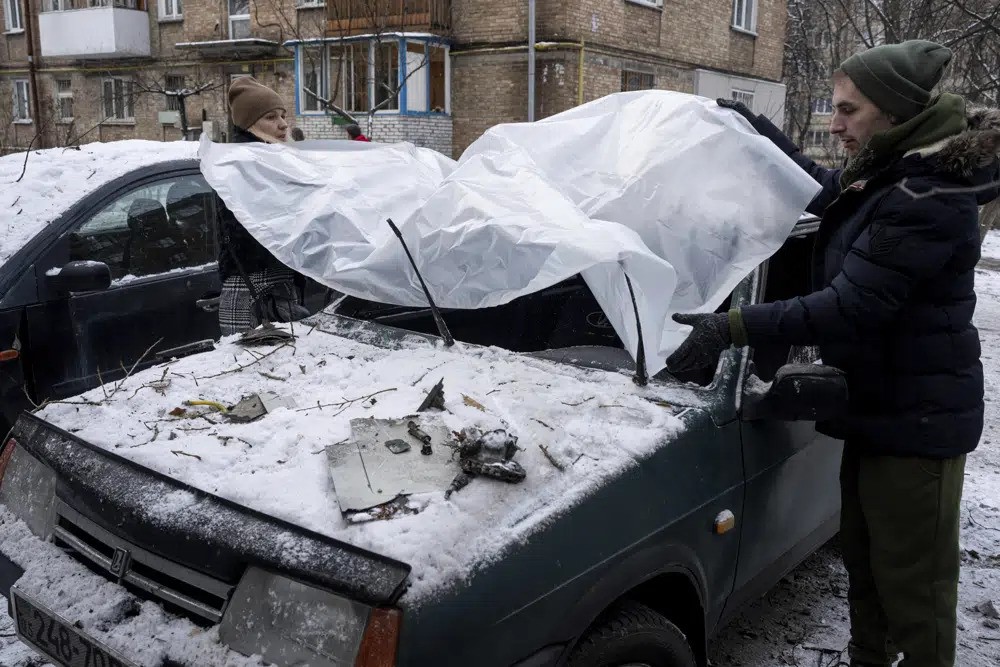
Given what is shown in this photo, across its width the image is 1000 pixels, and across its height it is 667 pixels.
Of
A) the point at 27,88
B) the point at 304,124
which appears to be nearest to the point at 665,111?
the point at 304,124

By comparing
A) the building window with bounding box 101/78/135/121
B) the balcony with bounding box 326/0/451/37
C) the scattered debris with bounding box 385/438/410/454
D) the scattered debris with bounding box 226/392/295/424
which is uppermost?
the balcony with bounding box 326/0/451/37

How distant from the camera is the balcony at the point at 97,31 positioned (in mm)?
22219

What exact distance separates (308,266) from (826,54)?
35039 mm

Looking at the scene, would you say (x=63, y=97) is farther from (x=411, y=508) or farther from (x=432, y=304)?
(x=411, y=508)

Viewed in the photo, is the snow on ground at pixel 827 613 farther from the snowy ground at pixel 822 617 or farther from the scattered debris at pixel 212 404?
the scattered debris at pixel 212 404

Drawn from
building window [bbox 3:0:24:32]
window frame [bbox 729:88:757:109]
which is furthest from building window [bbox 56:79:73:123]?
window frame [bbox 729:88:757:109]

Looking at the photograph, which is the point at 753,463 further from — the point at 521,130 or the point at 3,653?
the point at 3,653

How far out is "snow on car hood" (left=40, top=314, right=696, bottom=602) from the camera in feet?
5.76

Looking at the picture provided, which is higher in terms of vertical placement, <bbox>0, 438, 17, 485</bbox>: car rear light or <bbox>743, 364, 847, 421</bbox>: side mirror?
<bbox>743, 364, 847, 421</bbox>: side mirror

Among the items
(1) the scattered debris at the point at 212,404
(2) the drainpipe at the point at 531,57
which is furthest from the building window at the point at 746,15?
(1) the scattered debris at the point at 212,404

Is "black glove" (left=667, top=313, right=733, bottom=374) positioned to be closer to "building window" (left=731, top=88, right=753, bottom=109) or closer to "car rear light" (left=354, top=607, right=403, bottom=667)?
"car rear light" (left=354, top=607, right=403, bottom=667)

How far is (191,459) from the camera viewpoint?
209 cm

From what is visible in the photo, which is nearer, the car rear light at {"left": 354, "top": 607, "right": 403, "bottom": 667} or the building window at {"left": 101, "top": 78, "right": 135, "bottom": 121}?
the car rear light at {"left": 354, "top": 607, "right": 403, "bottom": 667}

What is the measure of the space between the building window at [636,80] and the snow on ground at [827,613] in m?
16.1
